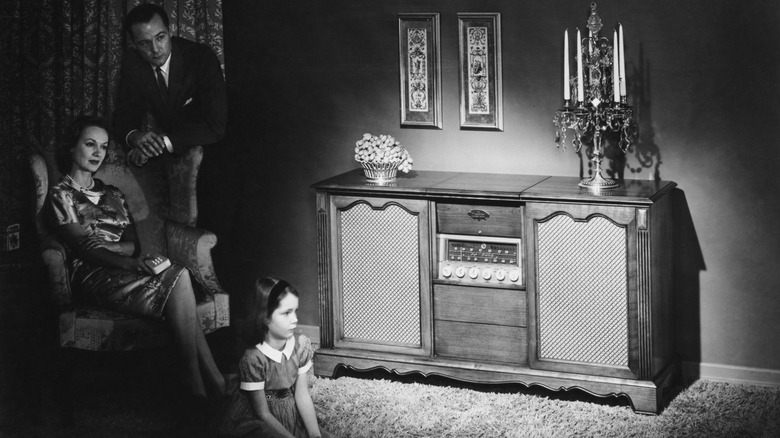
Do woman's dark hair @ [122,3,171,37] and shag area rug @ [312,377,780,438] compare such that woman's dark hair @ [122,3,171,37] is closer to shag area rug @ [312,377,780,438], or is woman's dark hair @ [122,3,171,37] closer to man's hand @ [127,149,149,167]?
man's hand @ [127,149,149,167]

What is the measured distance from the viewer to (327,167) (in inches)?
200

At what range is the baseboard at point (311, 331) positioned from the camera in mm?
5219

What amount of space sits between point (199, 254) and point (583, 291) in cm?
162

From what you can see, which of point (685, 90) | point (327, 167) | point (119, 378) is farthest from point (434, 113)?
point (119, 378)

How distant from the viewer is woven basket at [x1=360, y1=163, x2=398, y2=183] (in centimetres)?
458

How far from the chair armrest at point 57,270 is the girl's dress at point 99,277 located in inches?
3.4

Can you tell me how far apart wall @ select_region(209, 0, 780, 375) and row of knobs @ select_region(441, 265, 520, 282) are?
579 millimetres

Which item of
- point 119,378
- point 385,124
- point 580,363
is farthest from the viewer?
point 385,124

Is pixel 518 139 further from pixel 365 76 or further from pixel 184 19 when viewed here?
pixel 184 19

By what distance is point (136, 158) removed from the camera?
15.1ft

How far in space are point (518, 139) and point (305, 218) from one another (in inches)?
46.3

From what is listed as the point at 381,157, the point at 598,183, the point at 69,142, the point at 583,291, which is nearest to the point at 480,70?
the point at 381,157

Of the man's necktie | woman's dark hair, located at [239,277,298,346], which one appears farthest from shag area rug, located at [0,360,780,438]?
the man's necktie

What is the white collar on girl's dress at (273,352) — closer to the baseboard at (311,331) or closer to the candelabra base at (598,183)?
the candelabra base at (598,183)
